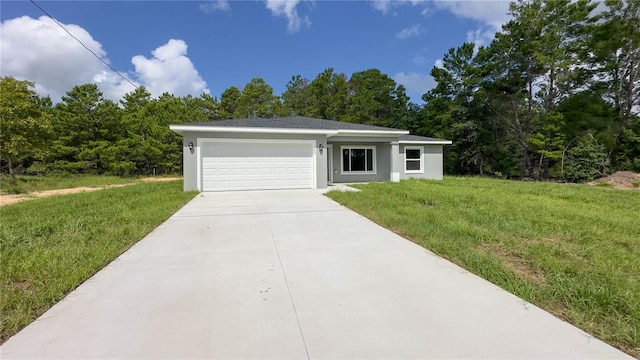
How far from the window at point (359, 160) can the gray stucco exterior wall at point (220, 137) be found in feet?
11.5

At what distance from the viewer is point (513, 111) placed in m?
25.3

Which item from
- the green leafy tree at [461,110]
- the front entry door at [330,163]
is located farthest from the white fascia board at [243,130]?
the green leafy tree at [461,110]

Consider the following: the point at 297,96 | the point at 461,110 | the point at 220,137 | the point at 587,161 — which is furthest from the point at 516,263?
the point at 297,96

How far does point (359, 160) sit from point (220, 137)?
300 inches

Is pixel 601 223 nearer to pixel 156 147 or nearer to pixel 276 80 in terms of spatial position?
pixel 156 147

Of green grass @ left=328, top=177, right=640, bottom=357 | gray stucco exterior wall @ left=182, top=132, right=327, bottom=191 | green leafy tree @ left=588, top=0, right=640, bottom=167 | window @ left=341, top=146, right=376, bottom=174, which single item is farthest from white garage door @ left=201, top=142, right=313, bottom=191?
green leafy tree @ left=588, top=0, right=640, bottom=167

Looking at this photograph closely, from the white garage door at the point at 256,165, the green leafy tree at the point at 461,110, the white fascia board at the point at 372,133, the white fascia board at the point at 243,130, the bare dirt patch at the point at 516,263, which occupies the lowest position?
the bare dirt patch at the point at 516,263

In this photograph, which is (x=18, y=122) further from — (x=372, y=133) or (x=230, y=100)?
(x=230, y=100)

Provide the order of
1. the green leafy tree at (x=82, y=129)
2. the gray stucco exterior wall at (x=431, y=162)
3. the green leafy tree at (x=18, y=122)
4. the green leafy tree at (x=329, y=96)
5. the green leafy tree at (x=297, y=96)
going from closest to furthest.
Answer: the green leafy tree at (x=18, y=122) → the gray stucco exterior wall at (x=431, y=162) → the green leafy tree at (x=82, y=129) → the green leafy tree at (x=329, y=96) → the green leafy tree at (x=297, y=96)

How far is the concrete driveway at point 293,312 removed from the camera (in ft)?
7.10

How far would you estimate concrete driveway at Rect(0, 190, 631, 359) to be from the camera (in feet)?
7.10

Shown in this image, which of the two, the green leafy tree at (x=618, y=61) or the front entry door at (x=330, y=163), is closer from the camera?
the front entry door at (x=330, y=163)

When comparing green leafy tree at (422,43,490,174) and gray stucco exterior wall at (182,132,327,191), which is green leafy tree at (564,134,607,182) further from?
gray stucco exterior wall at (182,132,327,191)

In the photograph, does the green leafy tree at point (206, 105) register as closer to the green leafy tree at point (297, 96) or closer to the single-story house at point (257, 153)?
the green leafy tree at point (297, 96)
